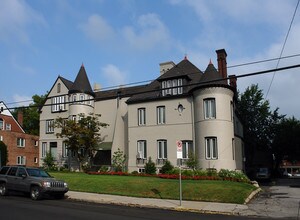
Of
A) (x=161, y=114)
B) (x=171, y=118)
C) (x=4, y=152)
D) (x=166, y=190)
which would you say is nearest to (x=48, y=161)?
(x=4, y=152)

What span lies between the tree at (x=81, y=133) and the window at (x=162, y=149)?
301 inches

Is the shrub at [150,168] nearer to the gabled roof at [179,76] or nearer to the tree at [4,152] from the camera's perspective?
the gabled roof at [179,76]

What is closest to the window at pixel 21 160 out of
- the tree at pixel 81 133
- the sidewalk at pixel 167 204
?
the tree at pixel 81 133

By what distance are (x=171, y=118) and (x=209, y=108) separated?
438 cm

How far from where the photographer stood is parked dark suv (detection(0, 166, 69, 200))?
18.7m

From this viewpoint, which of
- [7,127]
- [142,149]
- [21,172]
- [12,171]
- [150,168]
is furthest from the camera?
[7,127]

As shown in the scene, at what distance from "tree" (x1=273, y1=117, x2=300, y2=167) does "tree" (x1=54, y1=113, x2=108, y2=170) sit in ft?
115

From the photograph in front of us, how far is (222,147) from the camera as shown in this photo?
31594 mm

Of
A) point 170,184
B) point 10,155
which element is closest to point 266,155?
point 10,155

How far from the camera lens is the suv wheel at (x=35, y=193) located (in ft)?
61.0

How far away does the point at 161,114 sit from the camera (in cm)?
Answer: 3606

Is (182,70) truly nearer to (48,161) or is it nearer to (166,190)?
(166,190)

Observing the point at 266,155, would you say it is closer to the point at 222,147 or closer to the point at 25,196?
the point at 222,147

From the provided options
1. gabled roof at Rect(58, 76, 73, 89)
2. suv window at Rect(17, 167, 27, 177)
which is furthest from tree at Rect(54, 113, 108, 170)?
suv window at Rect(17, 167, 27, 177)
